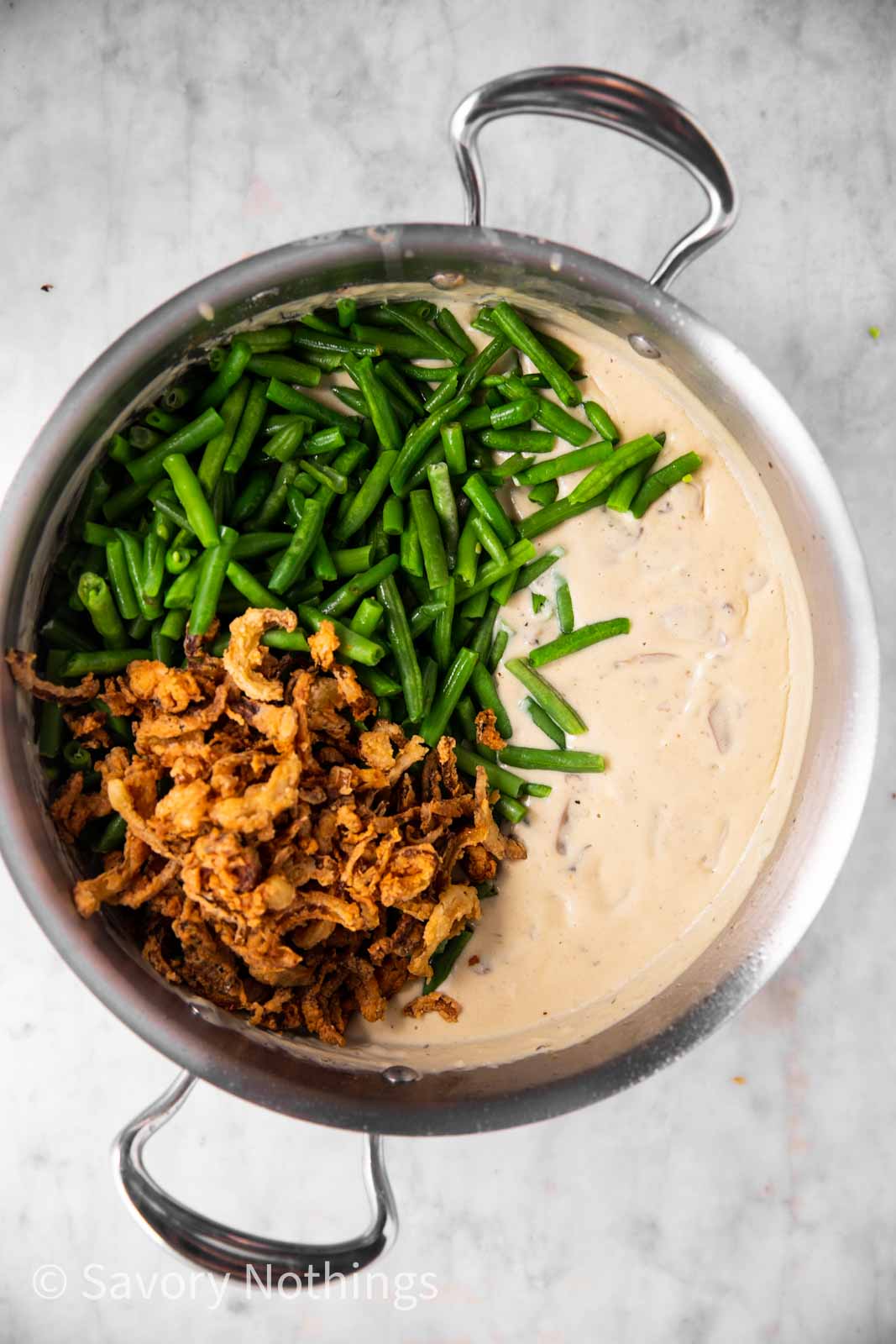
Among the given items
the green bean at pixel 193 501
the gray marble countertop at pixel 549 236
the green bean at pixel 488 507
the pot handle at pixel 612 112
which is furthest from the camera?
the gray marble countertop at pixel 549 236

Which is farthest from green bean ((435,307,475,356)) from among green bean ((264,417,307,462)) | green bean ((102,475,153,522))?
green bean ((102,475,153,522))

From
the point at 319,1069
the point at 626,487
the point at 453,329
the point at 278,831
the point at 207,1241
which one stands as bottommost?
the point at 207,1241

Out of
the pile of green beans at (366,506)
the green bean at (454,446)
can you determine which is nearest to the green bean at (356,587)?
the pile of green beans at (366,506)

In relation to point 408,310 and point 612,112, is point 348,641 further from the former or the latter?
point 612,112

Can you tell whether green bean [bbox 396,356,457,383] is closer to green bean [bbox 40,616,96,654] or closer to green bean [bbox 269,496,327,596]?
green bean [bbox 269,496,327,596]

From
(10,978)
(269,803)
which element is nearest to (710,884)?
(269,803)

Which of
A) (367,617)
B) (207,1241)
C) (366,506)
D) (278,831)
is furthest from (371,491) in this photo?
(207,1241)

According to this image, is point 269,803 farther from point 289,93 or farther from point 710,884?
point 289,93

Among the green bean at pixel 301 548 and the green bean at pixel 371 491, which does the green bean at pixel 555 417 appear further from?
the green bean at pixel 301 548
